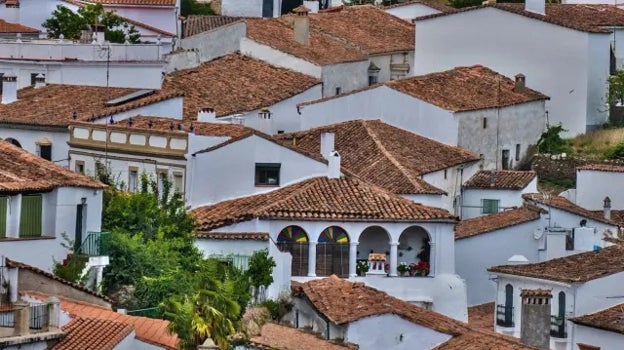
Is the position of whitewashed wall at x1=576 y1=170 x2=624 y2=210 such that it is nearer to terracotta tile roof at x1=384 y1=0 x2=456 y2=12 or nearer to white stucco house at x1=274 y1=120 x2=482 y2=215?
white stucco house at x1=274 y1=120 x2=482 y2=215

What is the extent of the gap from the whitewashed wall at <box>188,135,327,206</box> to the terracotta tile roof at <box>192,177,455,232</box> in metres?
0.29

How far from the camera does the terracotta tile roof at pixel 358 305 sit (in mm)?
61125

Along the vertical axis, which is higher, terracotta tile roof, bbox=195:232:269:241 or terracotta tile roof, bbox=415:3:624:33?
terracotta tile roof, bbox=415:3:624:33

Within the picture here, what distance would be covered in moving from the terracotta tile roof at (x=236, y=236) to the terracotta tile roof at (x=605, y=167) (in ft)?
65.8

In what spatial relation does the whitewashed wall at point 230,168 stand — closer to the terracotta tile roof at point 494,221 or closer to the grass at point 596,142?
the terracotta tile roof at point 494,221

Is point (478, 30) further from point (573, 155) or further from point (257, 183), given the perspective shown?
point (257, 183)

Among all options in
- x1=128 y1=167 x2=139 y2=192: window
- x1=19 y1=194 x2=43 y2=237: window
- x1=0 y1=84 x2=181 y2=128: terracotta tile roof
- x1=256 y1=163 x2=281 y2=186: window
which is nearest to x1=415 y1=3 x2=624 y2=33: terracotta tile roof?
x1=0 y1=84 x2=181 y2=128: terracotta tile roof

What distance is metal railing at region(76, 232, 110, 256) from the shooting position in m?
56.7

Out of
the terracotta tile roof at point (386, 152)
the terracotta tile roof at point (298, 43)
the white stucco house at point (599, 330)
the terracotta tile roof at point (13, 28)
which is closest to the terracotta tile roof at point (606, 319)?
the white stucco house at point (599, 330)

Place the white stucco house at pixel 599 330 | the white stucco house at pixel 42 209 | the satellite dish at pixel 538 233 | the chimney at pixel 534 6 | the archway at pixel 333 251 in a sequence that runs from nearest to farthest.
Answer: the white stucco house at pixel 42 209, the white stucco house at pixel 599 330, the archway at pixel 333 251, the satellite dish at pixel 538 233, the chimney at pixel 534 6

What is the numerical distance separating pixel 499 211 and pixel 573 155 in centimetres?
827

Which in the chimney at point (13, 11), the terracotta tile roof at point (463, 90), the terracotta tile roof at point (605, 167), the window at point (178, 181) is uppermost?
the chimney at point (13, 11)

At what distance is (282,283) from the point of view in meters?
64.4

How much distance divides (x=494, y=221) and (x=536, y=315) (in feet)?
37.0
